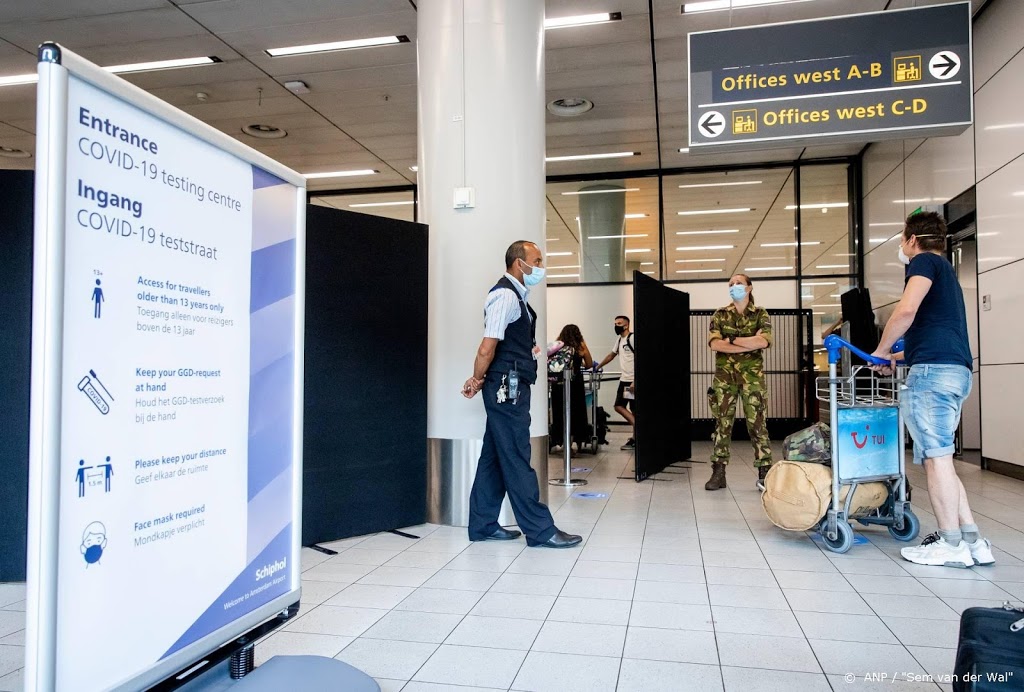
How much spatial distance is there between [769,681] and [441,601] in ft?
4.24

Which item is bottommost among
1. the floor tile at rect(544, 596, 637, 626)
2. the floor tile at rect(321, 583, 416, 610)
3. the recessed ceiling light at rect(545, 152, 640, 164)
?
the floor tile at rect(321, 583, 416, 610)

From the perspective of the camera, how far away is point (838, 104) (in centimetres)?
432

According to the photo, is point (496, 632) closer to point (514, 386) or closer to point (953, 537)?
point (514, 386)

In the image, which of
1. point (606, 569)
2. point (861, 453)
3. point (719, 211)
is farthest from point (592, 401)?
point (606, 569)

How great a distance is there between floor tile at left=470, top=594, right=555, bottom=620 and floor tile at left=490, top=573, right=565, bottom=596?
0.06 metres

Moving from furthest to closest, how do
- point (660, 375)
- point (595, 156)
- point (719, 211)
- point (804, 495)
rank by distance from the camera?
point (719, 211)
point (595, 156)
point (660, 375)
point (804, 495)

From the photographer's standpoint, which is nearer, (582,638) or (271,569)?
(271,569)

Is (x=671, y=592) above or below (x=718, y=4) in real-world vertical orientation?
below

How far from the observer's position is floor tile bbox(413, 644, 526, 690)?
207cm

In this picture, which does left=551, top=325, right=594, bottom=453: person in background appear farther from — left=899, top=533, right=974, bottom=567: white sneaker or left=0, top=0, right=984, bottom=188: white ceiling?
A: left=899, top=533, right=974, bottom=567: white sneaker

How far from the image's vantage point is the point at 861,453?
3.59m

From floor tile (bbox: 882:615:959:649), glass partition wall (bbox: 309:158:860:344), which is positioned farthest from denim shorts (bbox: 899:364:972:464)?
glass partition wall (bbox: 309:158:860:344)

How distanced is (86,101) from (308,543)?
2.96 metres

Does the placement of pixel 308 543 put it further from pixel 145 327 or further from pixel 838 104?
pixel 838 104
